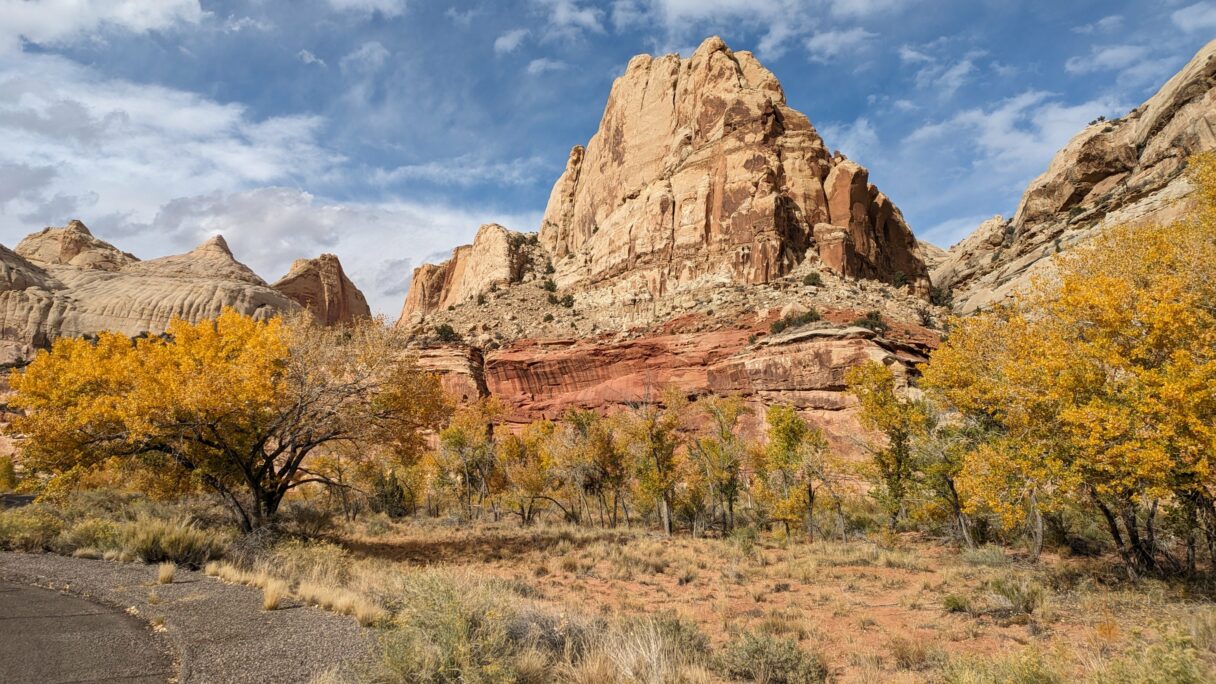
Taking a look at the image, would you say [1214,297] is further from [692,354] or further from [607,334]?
[607,334]

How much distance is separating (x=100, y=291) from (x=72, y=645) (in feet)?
307

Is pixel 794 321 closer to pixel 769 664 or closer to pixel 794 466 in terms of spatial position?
pixel 794 466

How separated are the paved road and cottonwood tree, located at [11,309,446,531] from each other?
21.9 ft

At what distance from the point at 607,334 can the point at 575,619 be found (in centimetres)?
5164

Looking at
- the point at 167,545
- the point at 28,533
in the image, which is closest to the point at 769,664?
the point at 167,545

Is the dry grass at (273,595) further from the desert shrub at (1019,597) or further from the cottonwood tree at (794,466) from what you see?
the cottonwood tree at (794,466)

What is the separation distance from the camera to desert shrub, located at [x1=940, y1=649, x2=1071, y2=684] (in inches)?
214

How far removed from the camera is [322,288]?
11431 cm

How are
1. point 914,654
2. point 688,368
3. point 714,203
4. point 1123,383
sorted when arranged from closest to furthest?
point 914,654 → point 1123,383 → point 688,368 → point 714,203

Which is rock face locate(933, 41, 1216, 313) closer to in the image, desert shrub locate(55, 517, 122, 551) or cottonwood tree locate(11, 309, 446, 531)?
cottonwood tree locate(11, 309, 446, 531)

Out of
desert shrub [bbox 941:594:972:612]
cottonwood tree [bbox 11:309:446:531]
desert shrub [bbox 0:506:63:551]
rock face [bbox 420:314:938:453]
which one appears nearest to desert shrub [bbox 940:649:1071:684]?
desert shrub [bbox 941:594:972:612]

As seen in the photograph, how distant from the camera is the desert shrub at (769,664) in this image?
7355 mm

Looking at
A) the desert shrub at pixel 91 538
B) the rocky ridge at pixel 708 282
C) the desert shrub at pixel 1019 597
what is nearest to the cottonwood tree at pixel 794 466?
the desert shrub at pixel 1019 597

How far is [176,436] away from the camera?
46.9 ft
